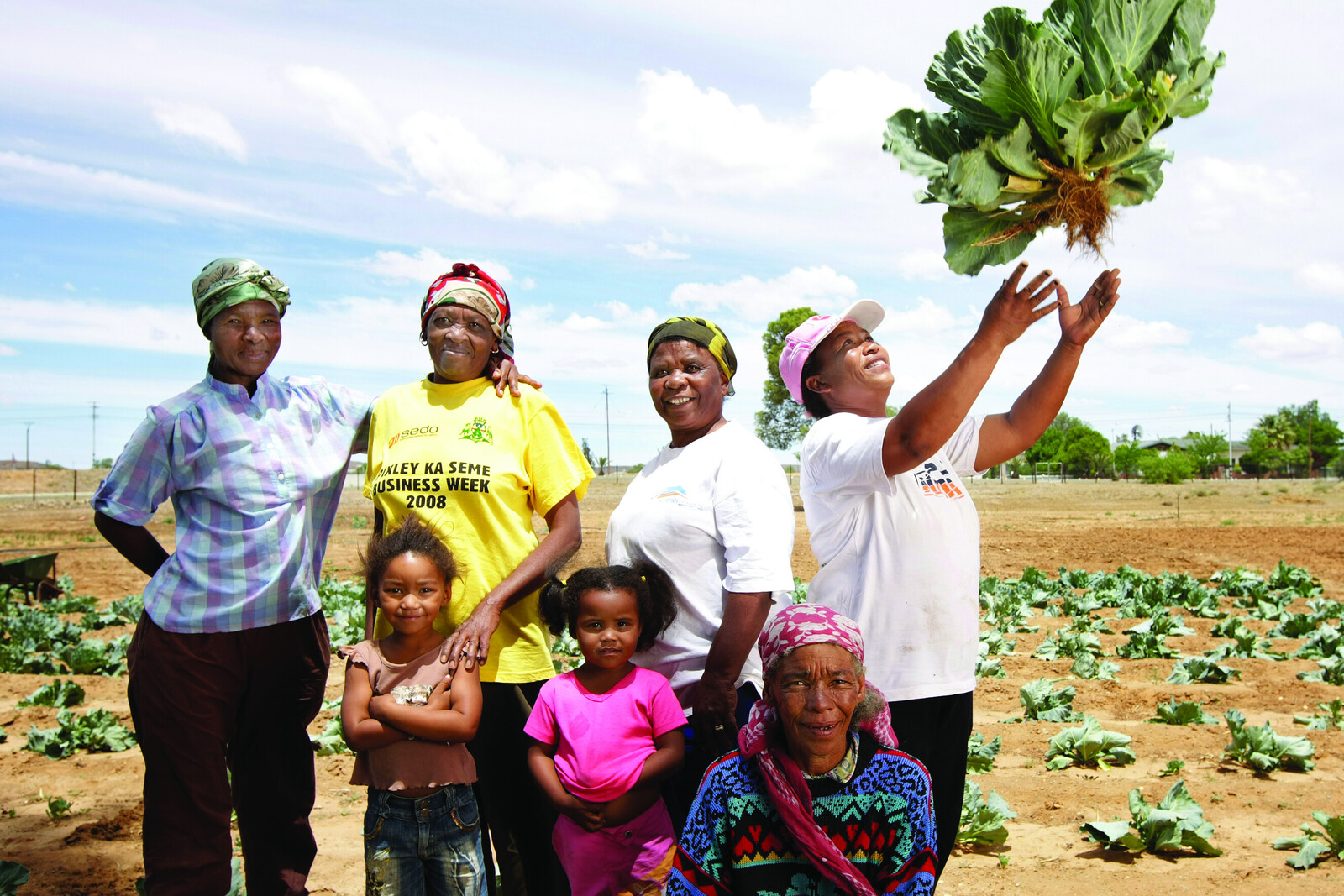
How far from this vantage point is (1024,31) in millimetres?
2514

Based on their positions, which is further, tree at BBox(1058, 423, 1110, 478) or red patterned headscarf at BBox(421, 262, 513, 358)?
tree at BBox(1058, 423, 1110, 478)

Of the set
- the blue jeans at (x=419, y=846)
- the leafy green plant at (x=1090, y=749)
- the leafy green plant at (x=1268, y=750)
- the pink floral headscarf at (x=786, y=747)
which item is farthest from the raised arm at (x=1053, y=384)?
the leafy green plant at (x=1268, y=750)

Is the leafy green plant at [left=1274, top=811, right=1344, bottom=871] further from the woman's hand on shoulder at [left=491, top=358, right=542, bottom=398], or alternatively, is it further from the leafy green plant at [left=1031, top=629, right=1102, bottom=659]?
the leafy green plant at [left=1031, top=629, right=1102, bottom=659]

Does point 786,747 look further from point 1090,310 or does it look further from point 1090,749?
point 1090,749

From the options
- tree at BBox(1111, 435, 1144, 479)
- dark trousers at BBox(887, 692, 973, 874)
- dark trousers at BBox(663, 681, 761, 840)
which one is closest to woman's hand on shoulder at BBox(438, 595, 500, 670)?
dark trousers at BBox(663, 681, 761, 840)


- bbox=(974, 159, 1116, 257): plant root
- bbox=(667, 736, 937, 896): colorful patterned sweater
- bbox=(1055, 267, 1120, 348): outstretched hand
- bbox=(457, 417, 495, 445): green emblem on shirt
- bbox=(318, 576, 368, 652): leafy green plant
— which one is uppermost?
bbox=(974, 159, 1116, 257): plant root

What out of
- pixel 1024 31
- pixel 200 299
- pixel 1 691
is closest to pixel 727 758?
pixel 1024 31

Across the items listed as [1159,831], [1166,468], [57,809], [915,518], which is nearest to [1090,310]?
[915,518]

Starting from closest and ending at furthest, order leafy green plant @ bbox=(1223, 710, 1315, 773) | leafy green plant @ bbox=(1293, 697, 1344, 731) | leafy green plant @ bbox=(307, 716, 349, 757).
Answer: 1. leafy green plant @ bbox=(1223, 710, 1315, 773)
2. leafy green plant @ bbox=(307, 716, 349, 757)
3. leafy green plant @ bbox=(1293, 697, 1344, 731)

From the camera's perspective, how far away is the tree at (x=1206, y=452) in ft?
286

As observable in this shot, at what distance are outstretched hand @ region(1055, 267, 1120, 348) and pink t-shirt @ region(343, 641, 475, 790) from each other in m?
2.18

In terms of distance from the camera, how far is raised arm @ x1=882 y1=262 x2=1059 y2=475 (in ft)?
8.13

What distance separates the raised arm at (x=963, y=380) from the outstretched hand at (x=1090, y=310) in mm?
341

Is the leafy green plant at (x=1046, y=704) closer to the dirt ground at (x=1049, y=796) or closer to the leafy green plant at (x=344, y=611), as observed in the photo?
the dirt ground at (x=1049, y=796)
